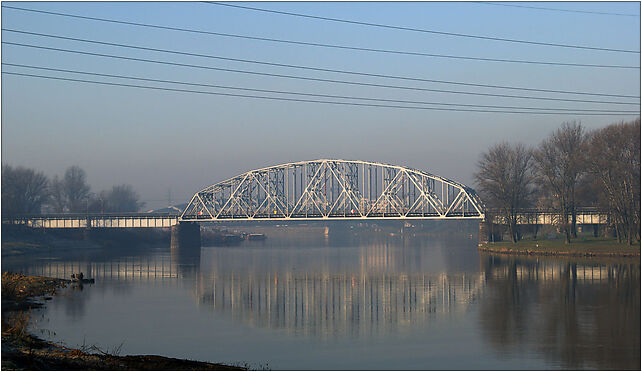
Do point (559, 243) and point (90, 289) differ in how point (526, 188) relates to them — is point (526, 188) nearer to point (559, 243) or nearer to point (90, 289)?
point (559, 243)

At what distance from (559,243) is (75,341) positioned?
223ft

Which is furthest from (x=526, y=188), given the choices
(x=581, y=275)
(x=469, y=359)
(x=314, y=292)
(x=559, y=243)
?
(x=469, y=359)

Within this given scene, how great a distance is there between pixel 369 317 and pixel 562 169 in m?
53.1

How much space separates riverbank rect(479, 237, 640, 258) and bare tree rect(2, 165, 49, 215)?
2818 inches

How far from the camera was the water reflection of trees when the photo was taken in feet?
91.6

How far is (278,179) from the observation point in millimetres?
149375

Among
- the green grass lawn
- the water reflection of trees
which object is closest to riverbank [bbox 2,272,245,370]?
the water reflection of trees

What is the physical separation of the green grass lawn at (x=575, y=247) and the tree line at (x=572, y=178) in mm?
1551

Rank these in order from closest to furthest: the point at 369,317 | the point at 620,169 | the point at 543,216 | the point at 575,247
Answer: the point at 369,317, the point at 620,169, the point at 575,247, the point at 543,216

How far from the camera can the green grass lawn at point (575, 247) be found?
75.9 m

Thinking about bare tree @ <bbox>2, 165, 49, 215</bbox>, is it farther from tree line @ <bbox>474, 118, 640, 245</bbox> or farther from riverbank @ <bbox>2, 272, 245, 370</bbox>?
riverbank @ <bbox>2, 272, 245, 370</bbox>

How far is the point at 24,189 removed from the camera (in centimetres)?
13138

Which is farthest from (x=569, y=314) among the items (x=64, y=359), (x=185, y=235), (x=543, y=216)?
(x=185, y=235)

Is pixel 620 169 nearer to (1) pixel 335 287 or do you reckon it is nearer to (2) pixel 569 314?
(1) pixel 335 287
